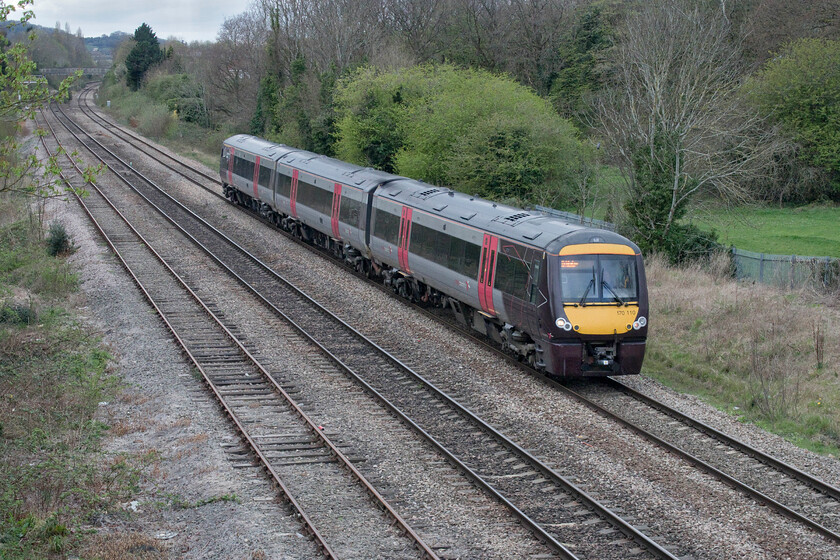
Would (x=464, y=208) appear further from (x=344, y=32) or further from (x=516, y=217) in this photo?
(x=344, y=32)

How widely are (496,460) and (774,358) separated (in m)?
6.95

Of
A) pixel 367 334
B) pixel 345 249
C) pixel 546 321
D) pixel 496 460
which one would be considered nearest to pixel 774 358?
pixel 546 321

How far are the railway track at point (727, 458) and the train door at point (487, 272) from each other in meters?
2.40

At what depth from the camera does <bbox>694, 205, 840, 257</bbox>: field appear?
95.9 feet

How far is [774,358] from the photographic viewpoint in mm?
15492

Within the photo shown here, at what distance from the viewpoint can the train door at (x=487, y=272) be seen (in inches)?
632

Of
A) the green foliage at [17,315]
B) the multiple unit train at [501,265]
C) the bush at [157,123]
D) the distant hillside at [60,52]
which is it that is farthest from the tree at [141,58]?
the green foliage at [17,315]

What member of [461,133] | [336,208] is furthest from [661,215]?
[336,208]

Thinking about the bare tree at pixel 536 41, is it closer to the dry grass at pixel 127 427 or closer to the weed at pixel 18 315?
the weed at pixel 18 315

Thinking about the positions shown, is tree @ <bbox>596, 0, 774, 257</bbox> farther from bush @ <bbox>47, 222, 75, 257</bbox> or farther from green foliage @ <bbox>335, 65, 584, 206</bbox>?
bush @ <bbox>47, 222, 75, 257</bbox>

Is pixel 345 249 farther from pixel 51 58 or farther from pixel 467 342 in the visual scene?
pixel 51 58

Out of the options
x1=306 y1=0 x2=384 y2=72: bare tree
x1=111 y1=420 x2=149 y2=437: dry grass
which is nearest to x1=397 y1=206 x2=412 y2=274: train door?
x1=111 y1=420 x2=149 y2=437: dry grass

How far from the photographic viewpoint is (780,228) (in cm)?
3400

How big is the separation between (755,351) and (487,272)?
5083 millimetres
